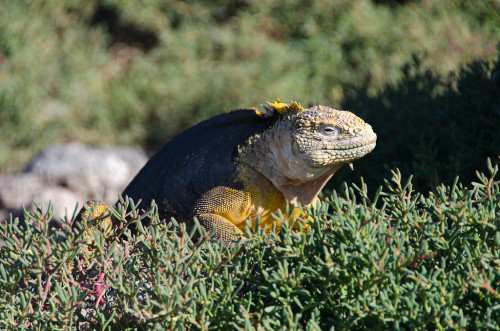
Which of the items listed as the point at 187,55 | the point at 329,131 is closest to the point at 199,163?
the point at 329,131

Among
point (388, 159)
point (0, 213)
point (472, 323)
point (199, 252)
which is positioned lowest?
point (0, 213)

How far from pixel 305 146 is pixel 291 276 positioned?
1216 millimetres

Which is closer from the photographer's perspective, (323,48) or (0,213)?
(0,213)

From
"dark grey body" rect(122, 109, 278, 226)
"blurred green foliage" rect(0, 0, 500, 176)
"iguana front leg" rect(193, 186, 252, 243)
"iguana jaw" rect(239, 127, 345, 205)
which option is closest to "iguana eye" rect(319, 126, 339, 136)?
"iguana jaw" rect(239, 127, 345, 205)

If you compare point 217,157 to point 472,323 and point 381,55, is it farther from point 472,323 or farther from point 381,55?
point 381,55

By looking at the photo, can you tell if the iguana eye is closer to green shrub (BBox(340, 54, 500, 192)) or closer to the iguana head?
the iguana head

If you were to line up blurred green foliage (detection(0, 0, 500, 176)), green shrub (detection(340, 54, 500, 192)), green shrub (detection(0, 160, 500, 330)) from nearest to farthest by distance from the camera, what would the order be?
green shrub (detection(0, 160, 500, 330))
green shrub (detection(340, 54, 500, 192))
blurred green foliage (detection(0, 0, 500, 176))

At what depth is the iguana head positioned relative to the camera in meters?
3.30

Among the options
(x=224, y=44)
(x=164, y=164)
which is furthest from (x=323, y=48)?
(x=164, y=164)

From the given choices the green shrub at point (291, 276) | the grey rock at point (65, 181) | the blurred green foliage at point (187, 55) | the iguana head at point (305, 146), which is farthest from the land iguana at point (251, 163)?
the blurred green foliage at point (187, 55)

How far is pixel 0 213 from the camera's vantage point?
6.72 meters

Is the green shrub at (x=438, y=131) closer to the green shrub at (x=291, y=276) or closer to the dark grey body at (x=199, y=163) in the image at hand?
the dark grey body at (x=199, y=163)

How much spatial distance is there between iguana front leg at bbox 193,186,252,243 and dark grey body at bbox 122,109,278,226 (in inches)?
3.4

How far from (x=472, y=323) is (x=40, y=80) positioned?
792 centimetres
